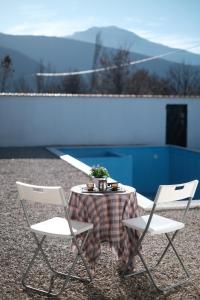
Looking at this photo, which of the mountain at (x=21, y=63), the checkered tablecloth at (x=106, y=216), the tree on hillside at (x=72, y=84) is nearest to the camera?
the checkered tablecloth at (x=106, y=216)

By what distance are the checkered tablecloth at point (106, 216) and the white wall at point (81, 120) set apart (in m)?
12.5

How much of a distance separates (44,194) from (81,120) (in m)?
13.2

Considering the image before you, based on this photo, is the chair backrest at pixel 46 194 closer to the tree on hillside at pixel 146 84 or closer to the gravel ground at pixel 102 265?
the gravel ground at pixel 102 265

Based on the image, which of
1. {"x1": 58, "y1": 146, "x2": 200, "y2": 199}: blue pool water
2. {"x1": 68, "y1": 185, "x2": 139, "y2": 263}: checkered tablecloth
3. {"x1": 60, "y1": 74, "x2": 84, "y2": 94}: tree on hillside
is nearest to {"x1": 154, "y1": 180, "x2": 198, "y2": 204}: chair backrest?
{"x1": 68, "y1": 185, "x2": 139, "y2": 263}: checkered tablecloth

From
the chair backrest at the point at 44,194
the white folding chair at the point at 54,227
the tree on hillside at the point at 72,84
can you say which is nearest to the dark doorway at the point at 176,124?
the tree on hillside at the point at 72,84

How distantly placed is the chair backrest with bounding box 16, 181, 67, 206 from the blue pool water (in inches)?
392

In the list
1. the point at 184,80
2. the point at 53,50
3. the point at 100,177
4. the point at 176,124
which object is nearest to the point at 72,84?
the point at 184,80

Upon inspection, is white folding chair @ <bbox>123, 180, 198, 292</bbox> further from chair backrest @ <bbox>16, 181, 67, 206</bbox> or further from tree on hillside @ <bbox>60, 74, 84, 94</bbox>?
tree on hillside @ <bbox>60, 74, 84, 94</bbox>

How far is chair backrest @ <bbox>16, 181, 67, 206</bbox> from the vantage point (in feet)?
11.1

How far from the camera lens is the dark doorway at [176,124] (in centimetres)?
1766

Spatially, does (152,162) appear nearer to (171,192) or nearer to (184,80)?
(171,192)

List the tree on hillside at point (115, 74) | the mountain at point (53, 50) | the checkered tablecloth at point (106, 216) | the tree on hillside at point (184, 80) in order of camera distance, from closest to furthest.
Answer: the checkered tablecloth at point (106, 216)
the tree on hillside at point (184, 80)
the tree on hillside at point (115, 74)
the mountain at point (53, 50)

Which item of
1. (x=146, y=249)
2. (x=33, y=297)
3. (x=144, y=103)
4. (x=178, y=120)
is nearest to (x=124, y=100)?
(x=144, y=103)

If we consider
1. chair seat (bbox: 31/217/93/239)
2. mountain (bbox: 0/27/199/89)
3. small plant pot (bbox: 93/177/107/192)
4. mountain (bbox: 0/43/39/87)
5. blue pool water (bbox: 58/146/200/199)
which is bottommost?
blue pool water (bbox: 58/146/200/199)
